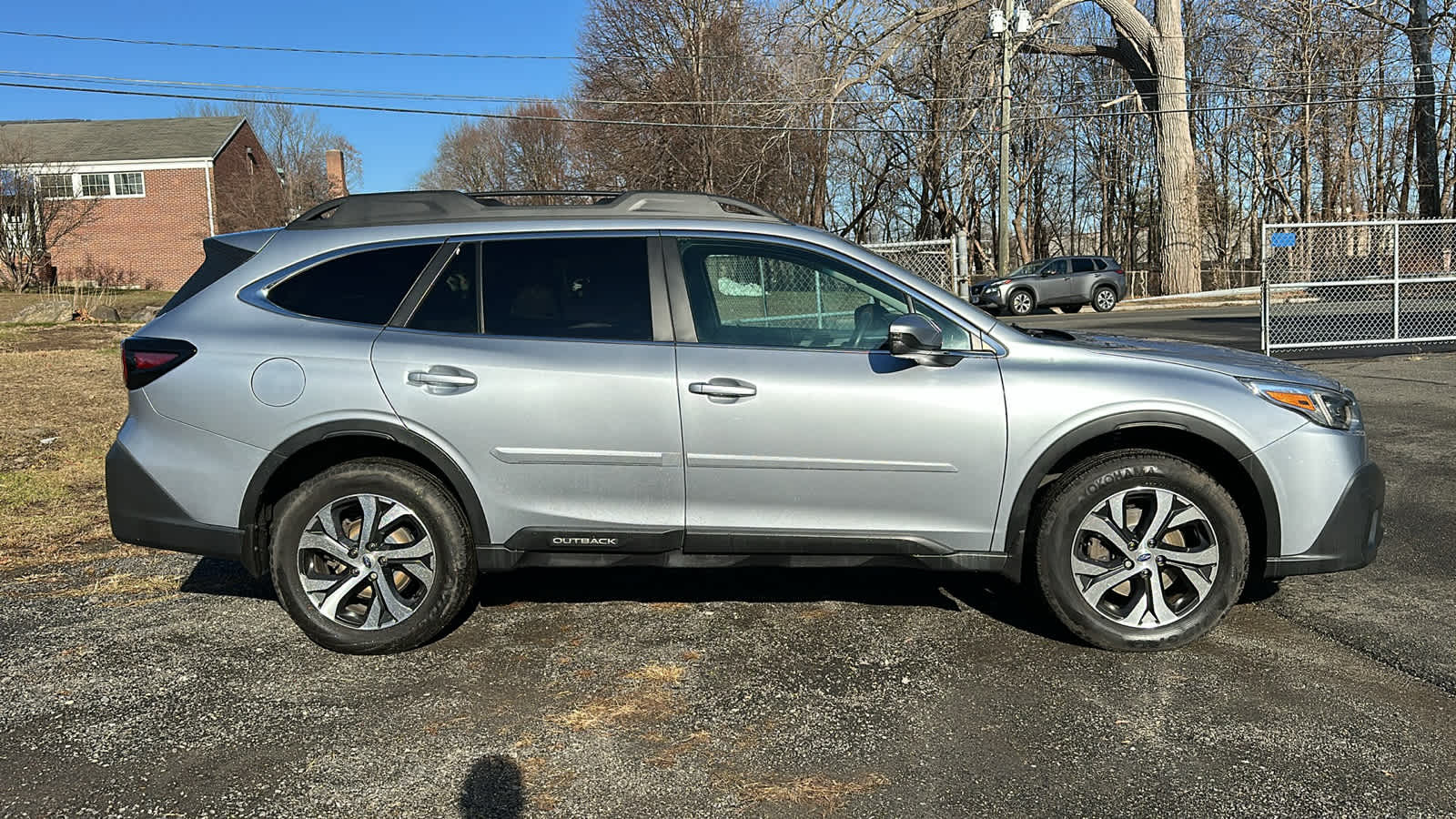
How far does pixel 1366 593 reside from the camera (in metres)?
4.86

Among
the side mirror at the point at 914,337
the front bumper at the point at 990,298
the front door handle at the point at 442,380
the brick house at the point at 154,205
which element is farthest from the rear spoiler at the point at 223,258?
the brick house at the point at 154,205

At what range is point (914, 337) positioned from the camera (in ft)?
13.1

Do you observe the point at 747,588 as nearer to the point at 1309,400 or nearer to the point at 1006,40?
the point at 1309,400

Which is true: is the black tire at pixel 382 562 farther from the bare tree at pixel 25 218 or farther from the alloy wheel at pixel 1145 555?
the bare tree at pixel 25 218

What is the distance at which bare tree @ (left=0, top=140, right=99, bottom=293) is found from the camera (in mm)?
33125

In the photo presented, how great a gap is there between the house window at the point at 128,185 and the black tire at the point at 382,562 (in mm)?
46506

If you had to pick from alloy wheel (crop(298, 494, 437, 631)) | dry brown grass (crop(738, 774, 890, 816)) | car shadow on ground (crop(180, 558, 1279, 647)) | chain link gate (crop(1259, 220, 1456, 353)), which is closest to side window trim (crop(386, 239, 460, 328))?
alloy wheel (crop(298, 494, 437, 631))

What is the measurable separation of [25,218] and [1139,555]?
128ft

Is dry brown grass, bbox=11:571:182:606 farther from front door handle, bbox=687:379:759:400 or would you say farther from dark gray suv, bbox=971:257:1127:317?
dark gray suv, bbox=971:257:1127:317

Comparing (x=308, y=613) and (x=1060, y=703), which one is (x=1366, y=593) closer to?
(x=1060, y=703)

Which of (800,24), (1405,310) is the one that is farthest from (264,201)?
(1405,310)

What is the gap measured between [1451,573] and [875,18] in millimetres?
23081

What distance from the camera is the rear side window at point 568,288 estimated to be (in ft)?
14.0

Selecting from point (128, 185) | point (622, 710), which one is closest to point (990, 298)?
point (622, 710)
